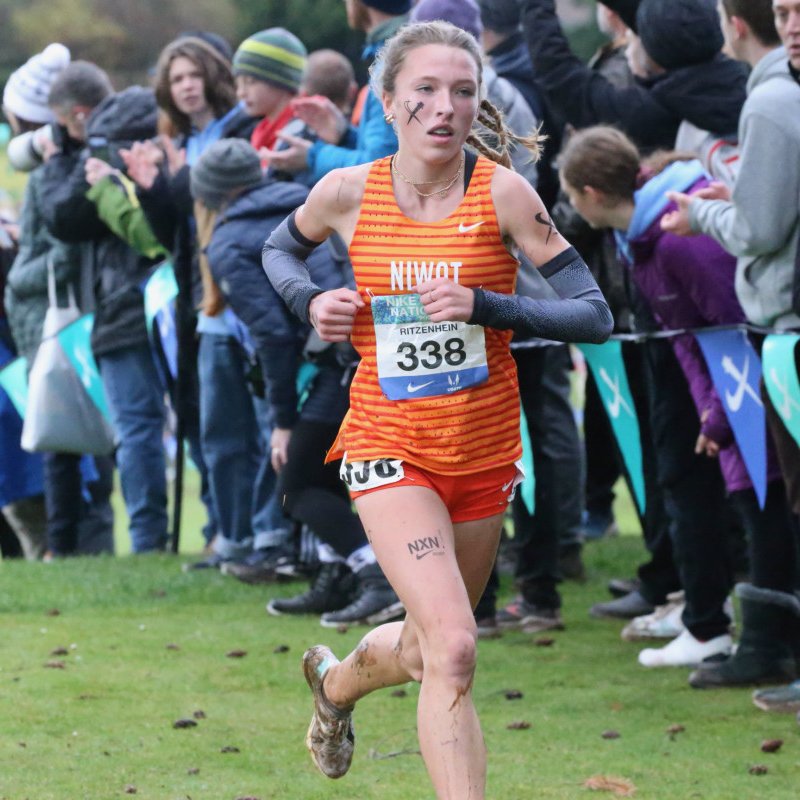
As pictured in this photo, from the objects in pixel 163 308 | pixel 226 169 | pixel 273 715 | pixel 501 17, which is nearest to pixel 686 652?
pixel 273 715

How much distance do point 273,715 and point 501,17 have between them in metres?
3.75

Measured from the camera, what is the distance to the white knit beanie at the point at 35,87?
1017 centimetres

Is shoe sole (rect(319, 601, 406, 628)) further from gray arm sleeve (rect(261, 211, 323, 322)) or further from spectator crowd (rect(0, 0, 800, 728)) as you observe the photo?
gray arm sleeve (rect(261, 211, 323, 322))

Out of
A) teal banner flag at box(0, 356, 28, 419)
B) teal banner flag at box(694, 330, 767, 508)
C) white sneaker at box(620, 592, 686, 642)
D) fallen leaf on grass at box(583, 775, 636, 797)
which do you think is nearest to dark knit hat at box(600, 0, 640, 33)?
teal banner flag at box(694, 330, 767, 508)

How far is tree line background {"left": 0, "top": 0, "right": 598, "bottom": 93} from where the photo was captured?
3241 cm

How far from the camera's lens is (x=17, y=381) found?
10.0m

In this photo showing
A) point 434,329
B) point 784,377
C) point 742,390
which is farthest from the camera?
point 742,390

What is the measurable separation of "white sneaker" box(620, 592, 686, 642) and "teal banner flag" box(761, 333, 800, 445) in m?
1.61

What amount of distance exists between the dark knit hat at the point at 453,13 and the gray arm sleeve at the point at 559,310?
2696 millimetres

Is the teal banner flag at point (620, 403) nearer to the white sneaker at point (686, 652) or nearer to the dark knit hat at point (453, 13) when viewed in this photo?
the white sneaker at point (686, 652)

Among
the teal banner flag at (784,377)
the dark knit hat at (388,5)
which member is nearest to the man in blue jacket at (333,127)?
the dark knit hat at (388,5)

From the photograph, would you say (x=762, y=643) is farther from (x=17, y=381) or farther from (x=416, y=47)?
(x=17, y=381)

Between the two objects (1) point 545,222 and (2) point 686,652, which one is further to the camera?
(2) point 686,652

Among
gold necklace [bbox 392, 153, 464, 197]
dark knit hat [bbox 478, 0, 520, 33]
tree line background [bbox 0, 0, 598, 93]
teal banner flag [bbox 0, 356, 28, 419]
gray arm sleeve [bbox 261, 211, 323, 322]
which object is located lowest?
teal banner flag [bbox 0, 356, 28, 419]
